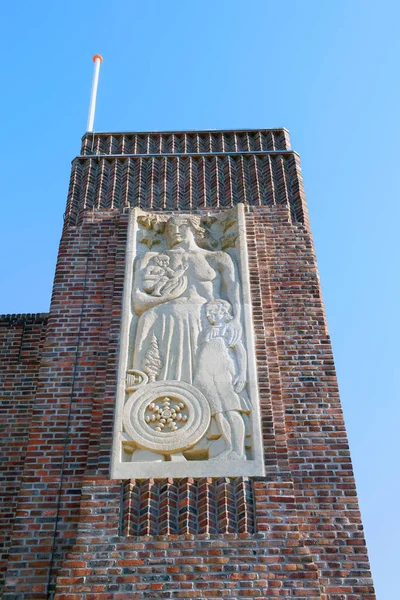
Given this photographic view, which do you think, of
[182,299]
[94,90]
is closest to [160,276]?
[182,299]

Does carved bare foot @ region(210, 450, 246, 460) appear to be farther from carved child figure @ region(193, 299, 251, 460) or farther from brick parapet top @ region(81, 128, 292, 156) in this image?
brick parapet top @ region(81, 128, 292, 156)

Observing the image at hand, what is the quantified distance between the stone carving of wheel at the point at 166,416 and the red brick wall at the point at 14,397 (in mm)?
2049

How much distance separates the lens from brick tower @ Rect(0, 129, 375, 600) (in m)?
7.01

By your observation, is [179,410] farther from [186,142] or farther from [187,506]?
[186,142]

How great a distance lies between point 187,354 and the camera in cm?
871

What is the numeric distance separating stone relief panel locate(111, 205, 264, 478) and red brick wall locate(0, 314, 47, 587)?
195 centimetres

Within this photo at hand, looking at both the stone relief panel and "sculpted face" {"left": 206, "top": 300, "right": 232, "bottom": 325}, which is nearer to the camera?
the stone relief panel

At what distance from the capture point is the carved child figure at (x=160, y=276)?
9.57 m

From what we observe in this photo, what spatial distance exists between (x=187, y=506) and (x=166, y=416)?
1063 millimetres

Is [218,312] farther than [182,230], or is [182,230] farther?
[182,230]

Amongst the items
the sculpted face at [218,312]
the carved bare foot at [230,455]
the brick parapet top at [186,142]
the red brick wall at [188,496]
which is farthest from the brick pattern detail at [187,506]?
the brick parapet top at [186,142]

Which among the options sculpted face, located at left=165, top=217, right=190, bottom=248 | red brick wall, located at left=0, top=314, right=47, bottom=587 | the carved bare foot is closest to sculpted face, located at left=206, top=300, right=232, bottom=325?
sculpted face, located at left=165, top=217, right=190, bottom=248

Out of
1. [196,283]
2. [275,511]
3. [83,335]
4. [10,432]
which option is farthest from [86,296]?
[275,511]

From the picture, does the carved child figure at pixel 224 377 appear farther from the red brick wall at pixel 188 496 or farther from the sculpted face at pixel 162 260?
the sculpted face at pixel 162 260
